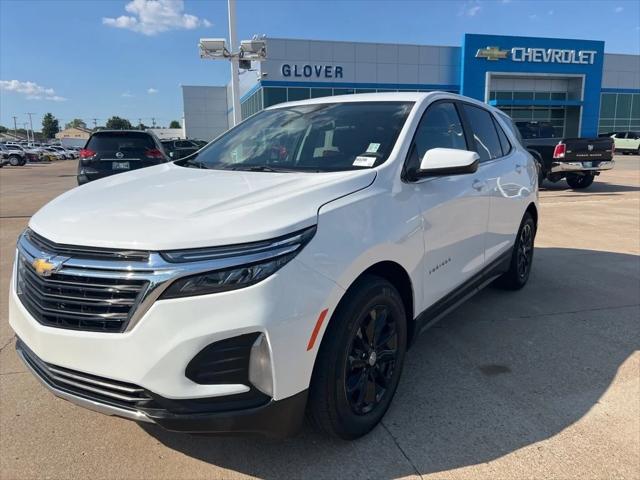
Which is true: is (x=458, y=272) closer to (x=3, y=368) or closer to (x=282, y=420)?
(x=282, y=420)

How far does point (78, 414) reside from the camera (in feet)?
9.78

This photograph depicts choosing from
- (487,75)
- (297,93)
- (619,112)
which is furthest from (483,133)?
(619,112)

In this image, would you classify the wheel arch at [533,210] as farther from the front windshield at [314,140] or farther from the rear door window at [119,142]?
the rear door window at [119,142]

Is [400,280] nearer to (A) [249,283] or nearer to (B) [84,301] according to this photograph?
(A) [249,283]

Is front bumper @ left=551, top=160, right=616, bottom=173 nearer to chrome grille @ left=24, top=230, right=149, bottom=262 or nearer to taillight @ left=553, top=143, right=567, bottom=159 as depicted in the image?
taillight @ left=553, top=143, right=567, bottom=159

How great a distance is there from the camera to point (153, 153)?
1066 cm

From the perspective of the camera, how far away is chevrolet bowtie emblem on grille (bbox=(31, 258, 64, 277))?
217 centimetres

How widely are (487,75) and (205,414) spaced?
4197cm

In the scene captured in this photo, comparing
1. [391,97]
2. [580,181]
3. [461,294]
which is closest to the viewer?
[391,97]

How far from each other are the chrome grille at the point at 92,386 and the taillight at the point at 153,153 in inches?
347

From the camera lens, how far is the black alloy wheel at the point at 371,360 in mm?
2578

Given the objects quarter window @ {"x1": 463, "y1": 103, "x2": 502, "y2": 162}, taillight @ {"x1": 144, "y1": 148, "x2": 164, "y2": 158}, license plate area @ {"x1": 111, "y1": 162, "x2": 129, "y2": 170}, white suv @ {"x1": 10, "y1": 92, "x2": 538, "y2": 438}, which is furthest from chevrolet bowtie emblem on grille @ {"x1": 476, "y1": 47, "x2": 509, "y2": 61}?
white suv @ {"x1": 10, "y1": 92, "x2": 538, "y2": 438}

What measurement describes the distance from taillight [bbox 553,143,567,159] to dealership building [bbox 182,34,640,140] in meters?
23.8

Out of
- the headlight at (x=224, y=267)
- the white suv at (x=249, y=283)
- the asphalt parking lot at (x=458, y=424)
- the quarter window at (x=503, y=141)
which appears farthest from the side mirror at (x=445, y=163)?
the quarter window at (x=503, y=141)
